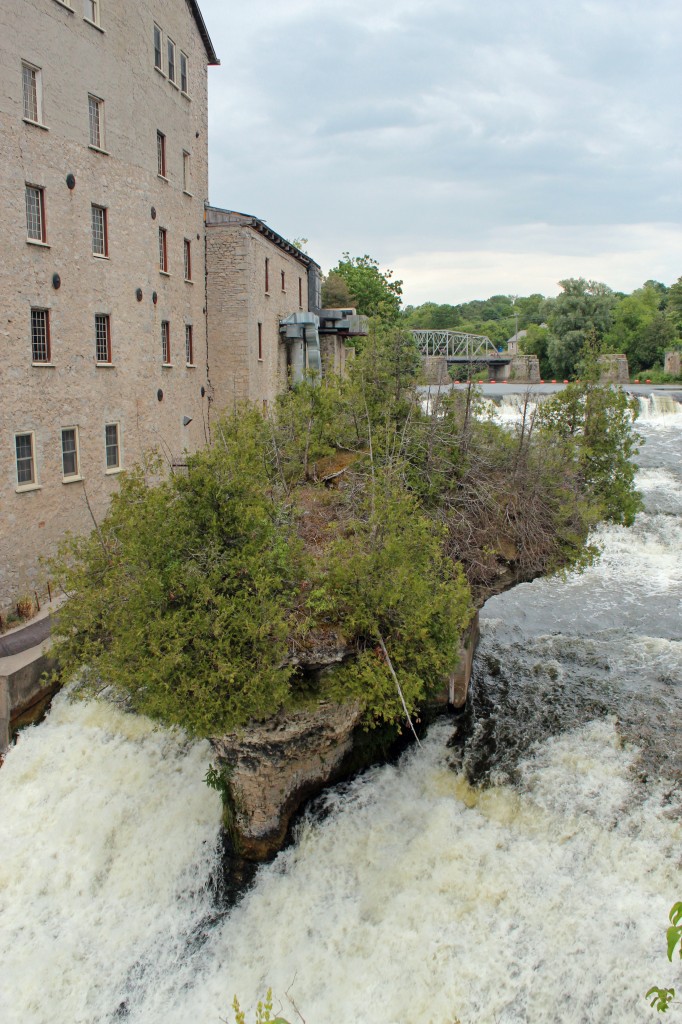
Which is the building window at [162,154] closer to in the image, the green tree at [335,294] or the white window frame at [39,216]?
the white window frame at [39,216]

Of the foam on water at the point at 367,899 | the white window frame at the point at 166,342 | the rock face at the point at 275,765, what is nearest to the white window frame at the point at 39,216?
the white window frame at the point at 166,342

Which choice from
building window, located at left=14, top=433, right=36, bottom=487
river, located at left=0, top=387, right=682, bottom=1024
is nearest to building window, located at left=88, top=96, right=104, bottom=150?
building window, located at left=14, top=433, right=36, bottom=487

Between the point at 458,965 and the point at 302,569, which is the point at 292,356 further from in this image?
the point at 458,965

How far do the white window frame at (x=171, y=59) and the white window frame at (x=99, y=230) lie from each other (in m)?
6.98

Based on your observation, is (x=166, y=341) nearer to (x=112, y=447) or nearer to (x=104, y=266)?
(x=104, y=266)

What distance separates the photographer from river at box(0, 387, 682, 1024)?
9.79 metres

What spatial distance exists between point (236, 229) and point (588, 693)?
68.0 ft

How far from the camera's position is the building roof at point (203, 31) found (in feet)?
87.9

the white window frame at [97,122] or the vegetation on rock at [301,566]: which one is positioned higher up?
the white window frame at [97,122]

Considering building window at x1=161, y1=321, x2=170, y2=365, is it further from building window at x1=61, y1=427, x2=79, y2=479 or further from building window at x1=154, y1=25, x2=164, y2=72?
building window at x1=154, y1=25, x2=164, y2=72

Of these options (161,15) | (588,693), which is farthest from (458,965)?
(161,15)

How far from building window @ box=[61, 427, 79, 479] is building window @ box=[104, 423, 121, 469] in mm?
1583

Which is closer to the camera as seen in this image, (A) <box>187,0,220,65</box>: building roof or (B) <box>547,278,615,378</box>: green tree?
(A) <box>187,0,220,65</box>: building roof

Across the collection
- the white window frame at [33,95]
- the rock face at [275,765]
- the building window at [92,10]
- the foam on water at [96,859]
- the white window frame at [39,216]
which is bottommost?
the foam on water at [96,859]
